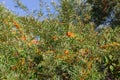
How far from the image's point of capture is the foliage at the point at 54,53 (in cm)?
614

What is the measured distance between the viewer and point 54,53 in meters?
6.39

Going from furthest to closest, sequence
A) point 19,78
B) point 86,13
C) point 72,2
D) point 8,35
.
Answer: point 86,13, point 72,2, point 8,35, point 19,78

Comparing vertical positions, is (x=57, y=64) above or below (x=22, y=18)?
below

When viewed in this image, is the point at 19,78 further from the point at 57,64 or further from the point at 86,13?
the point at 86,13

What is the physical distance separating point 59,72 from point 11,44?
1015 millimetres

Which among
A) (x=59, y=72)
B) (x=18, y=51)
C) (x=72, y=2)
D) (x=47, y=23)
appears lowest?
(x=59, y=72)

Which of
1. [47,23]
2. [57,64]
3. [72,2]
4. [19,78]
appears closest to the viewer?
[19,78]

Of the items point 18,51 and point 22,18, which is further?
point 22,18

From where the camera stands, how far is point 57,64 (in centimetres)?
625

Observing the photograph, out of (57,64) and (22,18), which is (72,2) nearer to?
(22,18)

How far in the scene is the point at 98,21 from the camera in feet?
41.5

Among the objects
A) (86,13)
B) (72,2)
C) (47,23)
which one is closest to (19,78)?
(47,23)

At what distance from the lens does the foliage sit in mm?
6141

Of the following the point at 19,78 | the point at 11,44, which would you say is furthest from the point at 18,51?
the point at 19,78
